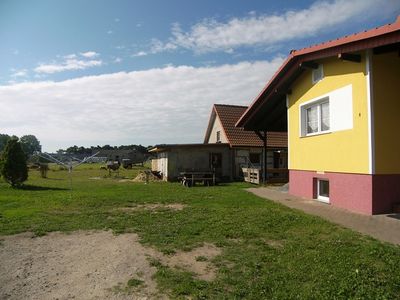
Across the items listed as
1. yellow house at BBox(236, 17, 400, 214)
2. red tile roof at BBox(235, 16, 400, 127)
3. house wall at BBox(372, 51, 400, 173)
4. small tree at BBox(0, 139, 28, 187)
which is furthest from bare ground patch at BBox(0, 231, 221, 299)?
small tree at BBox(0, 139, 28, 187)

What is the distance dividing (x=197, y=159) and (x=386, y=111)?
703 inches

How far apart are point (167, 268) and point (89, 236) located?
305 centimetres

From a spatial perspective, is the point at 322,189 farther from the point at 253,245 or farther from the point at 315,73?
the point at 253,245

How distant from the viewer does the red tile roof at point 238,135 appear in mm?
27422

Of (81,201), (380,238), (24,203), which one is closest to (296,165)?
(380,238)

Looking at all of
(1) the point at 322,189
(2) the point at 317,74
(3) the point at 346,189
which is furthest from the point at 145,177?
(3) the point at 346,189

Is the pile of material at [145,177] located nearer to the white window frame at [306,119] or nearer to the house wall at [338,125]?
the house wall at [338,125]

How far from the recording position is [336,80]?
11.2m

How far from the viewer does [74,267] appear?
5836 millimetres

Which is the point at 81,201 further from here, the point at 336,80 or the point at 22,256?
the point at 336,80

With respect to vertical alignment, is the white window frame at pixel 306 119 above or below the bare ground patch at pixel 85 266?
above

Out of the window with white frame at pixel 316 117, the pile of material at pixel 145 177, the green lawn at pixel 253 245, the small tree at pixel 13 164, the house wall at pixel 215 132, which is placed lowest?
the green lawn at pixel 253 245

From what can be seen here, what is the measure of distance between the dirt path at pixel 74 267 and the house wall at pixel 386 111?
6705 millimetres

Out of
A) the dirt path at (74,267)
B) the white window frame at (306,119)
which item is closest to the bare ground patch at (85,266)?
the dirt path at (74,267)
